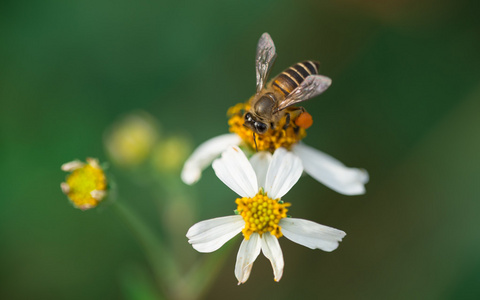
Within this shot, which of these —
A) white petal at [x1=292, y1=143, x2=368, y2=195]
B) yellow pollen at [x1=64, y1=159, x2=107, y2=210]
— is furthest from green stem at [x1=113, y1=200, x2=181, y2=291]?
white petal at [x1=292, y1=143, x2=368, y2=195]

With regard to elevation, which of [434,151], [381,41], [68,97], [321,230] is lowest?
[321,230]

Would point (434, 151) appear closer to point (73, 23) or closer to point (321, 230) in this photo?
point (321, 230)

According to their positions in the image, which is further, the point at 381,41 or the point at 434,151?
the point at 381,41

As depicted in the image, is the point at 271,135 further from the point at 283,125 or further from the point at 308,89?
the point at 308,89

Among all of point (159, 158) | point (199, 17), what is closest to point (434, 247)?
point (159, 158)

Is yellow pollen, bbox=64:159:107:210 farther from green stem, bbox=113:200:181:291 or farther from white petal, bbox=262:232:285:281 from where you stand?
white petal, bbox=262:232:285:281

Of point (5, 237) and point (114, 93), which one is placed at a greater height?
point (114, 93)

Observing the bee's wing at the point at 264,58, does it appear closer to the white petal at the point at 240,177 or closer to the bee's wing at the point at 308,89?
the bee's wing at the point at 308,89
